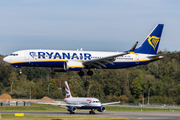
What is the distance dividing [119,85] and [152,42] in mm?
81807

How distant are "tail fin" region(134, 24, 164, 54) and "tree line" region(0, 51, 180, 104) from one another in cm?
5914

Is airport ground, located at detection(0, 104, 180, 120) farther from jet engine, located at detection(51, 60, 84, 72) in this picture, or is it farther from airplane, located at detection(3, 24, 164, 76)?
airplane, located at detection(3, 24, 164, 76)

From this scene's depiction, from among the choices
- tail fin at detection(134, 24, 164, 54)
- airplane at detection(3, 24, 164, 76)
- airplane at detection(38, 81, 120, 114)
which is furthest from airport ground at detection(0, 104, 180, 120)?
tail fin at detection(134, 24, 164, 54)

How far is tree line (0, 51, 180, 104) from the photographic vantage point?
142 meters

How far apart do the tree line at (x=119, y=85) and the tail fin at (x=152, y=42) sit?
2328 inches

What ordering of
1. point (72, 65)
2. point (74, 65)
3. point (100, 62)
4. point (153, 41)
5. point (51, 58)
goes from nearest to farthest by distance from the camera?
point (51, 58) → point (72, 65) → point (74, 65) → point (100, 62) → point (153, 41)

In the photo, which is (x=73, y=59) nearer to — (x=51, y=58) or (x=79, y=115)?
(x=51, y=58)

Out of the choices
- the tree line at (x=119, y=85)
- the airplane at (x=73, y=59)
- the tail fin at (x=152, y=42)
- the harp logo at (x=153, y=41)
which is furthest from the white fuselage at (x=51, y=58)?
the tree line at (x=119, y=85)

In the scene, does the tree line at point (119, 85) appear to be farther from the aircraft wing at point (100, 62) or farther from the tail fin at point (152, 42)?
the aircraft wing at point (100, 62)

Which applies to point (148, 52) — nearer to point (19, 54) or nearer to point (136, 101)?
point (19, 54)

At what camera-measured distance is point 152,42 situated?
7781 cm

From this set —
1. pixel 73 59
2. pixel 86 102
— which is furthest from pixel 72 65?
pixel 86 102

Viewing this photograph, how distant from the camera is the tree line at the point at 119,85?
14188 centimetres

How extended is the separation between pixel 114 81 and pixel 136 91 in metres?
11.6
